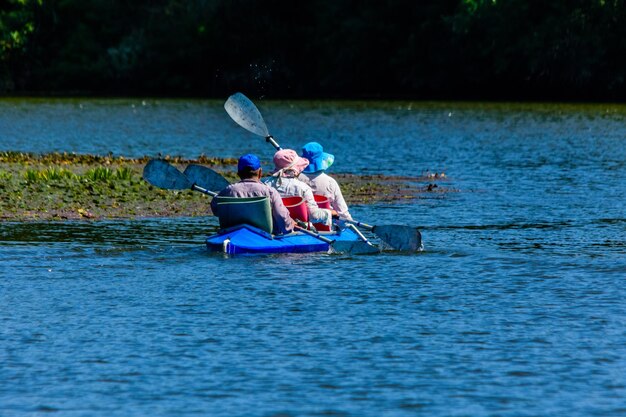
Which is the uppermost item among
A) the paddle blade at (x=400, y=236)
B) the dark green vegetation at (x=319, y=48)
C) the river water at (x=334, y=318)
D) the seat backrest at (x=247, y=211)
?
the dark green vegetation at (x=319, y=48)

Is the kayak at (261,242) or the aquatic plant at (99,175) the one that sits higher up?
the aquatic plant at (99,175)

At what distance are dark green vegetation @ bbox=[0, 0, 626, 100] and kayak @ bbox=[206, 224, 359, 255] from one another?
55.3m

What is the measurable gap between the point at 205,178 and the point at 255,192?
5.90ft

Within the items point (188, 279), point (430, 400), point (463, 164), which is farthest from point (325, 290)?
point (463, 164)

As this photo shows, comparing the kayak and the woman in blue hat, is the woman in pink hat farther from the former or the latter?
the kayak

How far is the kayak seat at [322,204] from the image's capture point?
18094mm

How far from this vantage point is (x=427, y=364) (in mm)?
11602

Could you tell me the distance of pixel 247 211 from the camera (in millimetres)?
17031

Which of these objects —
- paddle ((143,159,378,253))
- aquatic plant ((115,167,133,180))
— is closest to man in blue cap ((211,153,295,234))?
paddle ((143,159,378,253))

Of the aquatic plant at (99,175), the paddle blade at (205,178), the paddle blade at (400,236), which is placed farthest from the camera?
the aquatic plant at (99,175)

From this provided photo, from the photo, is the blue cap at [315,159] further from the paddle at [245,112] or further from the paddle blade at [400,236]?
the paddle at [245,112]

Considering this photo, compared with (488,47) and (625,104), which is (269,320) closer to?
(625,104)

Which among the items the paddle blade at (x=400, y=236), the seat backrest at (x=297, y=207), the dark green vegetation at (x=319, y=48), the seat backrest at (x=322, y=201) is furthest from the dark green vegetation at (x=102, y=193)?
the dark green vegetation at (x=319, y=48)

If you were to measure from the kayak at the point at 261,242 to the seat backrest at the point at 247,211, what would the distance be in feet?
0.27
